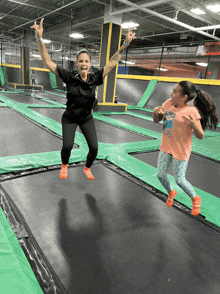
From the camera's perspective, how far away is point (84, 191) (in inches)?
73.9

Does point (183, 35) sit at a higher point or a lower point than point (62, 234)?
higher

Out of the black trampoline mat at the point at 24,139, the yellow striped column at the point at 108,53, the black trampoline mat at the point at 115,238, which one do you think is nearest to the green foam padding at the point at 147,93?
the yellow striped column at the point at 108,53

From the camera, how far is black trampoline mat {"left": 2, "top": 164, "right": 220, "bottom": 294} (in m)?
1.06

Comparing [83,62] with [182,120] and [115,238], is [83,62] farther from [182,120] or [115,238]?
[115,238]

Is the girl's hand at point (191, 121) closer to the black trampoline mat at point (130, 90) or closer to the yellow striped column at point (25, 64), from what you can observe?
the black trampoline mat at point (130, 90)

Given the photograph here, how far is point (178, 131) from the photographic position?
1.39 metres

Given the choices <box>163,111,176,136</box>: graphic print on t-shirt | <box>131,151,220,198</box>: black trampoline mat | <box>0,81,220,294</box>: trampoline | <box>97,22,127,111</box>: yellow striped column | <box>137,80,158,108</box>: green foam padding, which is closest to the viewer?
<box>0,81,220,294</box>: trampoline

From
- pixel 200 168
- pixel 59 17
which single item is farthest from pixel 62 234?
pixel 59 17

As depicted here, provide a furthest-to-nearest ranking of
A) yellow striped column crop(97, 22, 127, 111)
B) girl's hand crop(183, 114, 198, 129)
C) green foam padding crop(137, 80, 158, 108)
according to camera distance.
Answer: green foam padding crop(137, 80, 158, 108) → yellow striped column crop(97, 22, 127, 111) → girl's hand crop(183, 114, 198, 129)

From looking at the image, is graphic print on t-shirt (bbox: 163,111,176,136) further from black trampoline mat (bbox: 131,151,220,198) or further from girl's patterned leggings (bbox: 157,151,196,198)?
black trampoline mat (bbox: 131,151,220,198)

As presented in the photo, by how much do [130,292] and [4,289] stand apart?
56 cm

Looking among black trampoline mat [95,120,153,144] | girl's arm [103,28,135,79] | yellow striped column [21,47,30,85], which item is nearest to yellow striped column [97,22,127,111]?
black trampoline mat [95,120,153,144]

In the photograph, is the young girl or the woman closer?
the young girl

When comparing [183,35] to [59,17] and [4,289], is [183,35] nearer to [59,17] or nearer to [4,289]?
[59,17]
